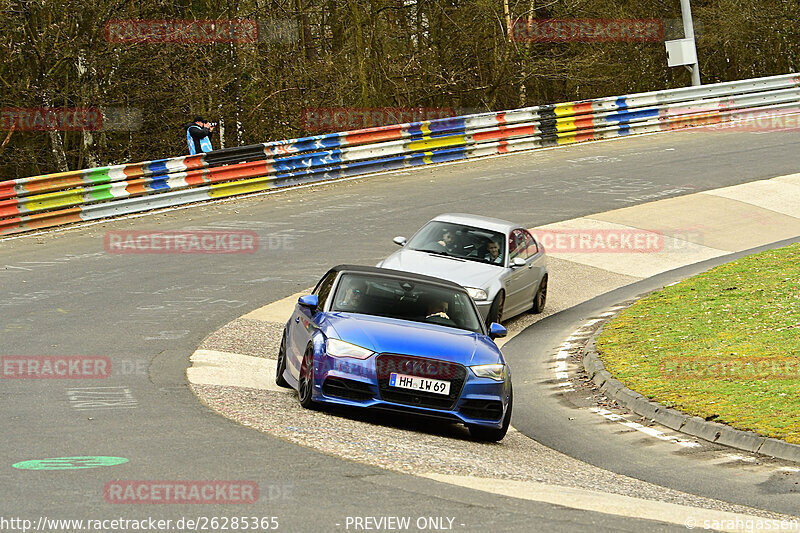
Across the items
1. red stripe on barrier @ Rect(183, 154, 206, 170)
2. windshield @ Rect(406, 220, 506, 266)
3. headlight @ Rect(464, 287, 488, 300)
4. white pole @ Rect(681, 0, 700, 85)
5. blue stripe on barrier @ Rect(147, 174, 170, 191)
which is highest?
white pole @ Rect(681, 0, 700, 85)

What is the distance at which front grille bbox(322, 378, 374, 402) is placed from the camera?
9.75 m

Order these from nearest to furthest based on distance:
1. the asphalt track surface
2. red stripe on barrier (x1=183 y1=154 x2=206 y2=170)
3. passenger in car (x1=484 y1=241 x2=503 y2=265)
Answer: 1. the asphalt track surface
2. passenger in car (x1=484 y1=241 x2=503 y2=265)
3. red stripe on barrier (x1=183 y1=154 x2=206 y2=170)

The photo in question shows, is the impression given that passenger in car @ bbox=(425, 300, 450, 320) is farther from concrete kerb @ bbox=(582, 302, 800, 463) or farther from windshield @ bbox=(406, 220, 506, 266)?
windshield @ bbox=(406, 220, 506, 266)

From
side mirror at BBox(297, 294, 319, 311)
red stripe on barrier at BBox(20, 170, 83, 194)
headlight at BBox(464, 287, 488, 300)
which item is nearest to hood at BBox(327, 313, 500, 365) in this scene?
side mirror at BBox(297, 294, 319, 311)

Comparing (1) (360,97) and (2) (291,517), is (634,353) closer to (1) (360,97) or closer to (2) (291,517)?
(2) (291,517)

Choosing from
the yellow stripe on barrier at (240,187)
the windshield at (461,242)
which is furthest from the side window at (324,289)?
the yellow stripe on barrier at (240,187)

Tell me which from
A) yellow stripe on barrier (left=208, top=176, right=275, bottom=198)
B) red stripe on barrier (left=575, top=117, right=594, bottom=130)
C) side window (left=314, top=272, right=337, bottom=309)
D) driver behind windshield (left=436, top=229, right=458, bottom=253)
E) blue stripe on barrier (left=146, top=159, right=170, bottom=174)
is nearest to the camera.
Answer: side window (left=314, top=272, right=337, bottom=309)

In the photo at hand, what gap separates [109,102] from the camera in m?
28.8

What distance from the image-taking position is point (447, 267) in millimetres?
16016

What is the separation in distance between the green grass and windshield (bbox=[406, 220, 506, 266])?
205 centimetres

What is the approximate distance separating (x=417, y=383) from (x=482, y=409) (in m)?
0.68

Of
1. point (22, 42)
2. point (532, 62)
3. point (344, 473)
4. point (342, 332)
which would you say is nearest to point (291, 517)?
point (344, 473)

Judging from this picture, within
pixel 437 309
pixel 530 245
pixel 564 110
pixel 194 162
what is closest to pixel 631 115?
pixel 564 110

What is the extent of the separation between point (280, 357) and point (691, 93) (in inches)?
976
